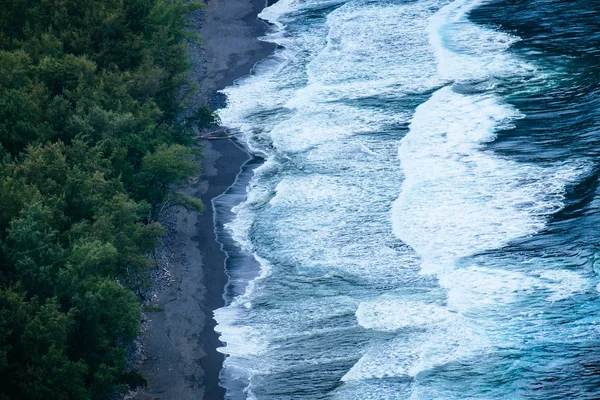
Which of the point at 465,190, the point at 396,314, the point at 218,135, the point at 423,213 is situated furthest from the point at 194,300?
the point at 218,135

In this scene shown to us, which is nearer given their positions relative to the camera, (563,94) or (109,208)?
(109,208)

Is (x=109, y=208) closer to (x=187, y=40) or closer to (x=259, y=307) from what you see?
(x=259, y=307)

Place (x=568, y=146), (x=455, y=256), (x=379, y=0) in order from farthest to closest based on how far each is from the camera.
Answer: (x=379, y=0), (x=568, y=146), (x=455, y=256)

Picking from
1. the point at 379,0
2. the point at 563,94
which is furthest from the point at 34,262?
the point at 379,0

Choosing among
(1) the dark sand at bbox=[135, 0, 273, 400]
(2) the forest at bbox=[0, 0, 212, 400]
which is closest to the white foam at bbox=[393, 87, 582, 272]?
(1) the dark sand at bbox=[135, 0, 273, 400]

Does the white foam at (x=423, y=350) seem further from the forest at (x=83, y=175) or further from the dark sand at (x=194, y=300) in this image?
the forest at (x=83, y=175)

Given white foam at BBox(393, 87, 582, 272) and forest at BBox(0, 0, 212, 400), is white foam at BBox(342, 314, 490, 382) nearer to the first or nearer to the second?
white foam at BBox(393, 87, 582, 272)

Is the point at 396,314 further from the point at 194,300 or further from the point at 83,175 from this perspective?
the point at 83,175
